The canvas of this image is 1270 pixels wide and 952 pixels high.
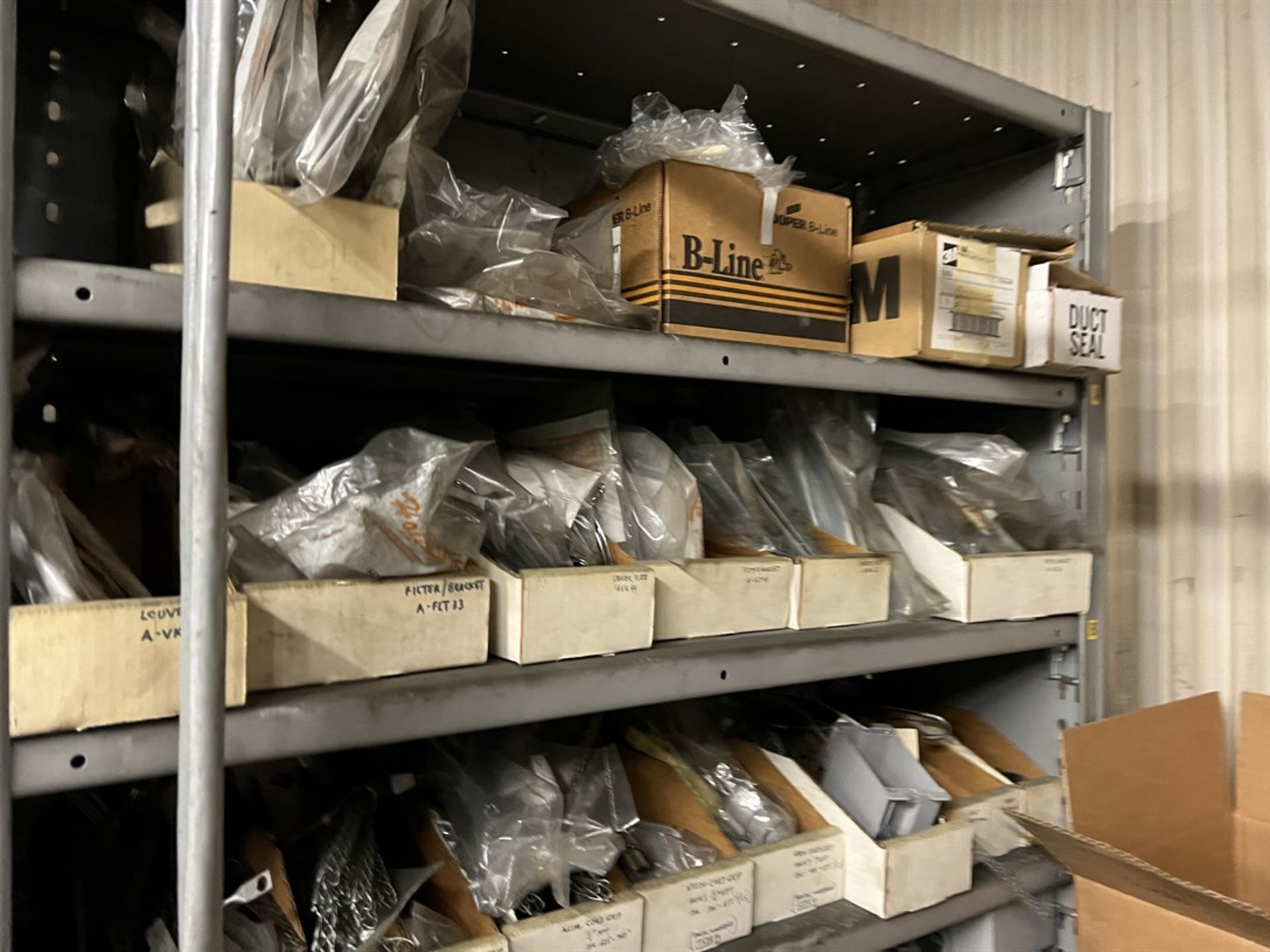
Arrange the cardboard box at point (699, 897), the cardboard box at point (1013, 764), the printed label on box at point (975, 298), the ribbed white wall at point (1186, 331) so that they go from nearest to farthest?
1. the cardboard box at point (699, 897)
2. the printed label on box at point (975, 298)
3. the cardboard box at point (1013, 764)
4. the ribbed white wall at point (1186, 331)

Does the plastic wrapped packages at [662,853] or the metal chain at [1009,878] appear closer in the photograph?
the plastic wrapped packages at [662,853]

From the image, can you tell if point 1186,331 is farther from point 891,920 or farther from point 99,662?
point 99,662

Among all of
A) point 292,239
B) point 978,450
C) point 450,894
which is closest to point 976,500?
point 978,450

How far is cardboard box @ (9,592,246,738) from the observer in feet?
2.02

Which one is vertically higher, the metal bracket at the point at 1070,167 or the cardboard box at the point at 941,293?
the metal bracket at the point at 1070,167

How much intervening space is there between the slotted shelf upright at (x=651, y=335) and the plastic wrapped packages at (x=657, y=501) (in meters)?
0.12

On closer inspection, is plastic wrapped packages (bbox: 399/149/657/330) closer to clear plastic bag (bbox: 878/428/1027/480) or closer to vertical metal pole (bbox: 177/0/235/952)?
vertical metal pole (bbox: 177/0/235/952)

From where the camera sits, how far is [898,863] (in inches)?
42.1

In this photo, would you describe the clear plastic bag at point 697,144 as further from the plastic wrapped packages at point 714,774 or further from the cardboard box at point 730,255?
the plastic wrapped packages at point 714,774

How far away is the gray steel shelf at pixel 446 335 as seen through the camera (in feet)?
2.09

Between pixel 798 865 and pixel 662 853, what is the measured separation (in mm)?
168

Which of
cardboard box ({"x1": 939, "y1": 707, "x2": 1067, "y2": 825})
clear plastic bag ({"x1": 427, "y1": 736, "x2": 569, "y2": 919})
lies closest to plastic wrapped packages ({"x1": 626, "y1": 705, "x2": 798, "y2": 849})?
clear plastic bag ({"x1": 427, "y1": 736, "x2": 569, "y2": 919})

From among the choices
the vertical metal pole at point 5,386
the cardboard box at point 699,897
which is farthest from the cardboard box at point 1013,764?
the vertical metal pole at point 5,386

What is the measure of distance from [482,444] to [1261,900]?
1320mm
